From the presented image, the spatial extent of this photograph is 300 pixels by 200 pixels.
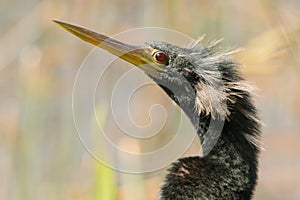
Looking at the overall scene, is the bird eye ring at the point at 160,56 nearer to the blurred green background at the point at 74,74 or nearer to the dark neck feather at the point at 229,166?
the dark neck feather at the point at 229,166

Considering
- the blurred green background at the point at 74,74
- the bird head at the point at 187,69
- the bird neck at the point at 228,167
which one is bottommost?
the bird neck at the point at 228,167

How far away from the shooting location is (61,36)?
5.50 meters

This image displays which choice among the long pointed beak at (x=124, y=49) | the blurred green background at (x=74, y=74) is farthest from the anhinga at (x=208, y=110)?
the blurred green background at (x=74, y=74)

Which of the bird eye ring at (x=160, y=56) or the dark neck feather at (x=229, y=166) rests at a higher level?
the bird eye ring at (x=160, y=56)

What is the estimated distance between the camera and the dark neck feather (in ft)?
10.7

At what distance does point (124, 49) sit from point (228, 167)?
1.74 feet

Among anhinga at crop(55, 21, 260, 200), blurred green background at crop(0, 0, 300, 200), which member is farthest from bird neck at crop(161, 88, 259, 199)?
blurred green background at crop(0, 0, 300, 200)

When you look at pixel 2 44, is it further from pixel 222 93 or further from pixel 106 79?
pixel 222 93

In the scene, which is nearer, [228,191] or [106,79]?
[228,191]

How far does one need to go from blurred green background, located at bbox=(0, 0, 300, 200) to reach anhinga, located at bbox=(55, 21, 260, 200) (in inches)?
30.4

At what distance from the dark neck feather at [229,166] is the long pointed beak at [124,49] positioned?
31cm

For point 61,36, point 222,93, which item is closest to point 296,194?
point 61,36

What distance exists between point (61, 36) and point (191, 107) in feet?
7.00

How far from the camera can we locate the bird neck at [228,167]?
3.27 metres
